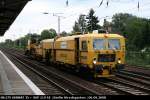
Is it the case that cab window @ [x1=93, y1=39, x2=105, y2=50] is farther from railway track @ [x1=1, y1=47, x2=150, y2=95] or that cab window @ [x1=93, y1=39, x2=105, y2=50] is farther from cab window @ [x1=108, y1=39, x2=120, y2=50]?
railway track @ [x1=1, y1=47, x2=150, y2=95]

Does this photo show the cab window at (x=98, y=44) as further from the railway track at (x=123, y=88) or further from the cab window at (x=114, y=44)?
the railway track at (x=123, y=88)

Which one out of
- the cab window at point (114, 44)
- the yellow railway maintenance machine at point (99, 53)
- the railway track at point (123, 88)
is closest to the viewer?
the railway track at point (123, 88)

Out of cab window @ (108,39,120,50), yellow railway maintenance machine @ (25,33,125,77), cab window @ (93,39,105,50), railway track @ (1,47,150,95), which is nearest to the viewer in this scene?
railway track @ (1,47,150,95)

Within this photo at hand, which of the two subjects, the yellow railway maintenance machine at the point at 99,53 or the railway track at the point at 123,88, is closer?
the railway track at the point at 123,88

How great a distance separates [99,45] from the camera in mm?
23594

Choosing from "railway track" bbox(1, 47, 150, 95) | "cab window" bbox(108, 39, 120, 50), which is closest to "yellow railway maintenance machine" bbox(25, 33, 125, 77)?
"cab window" bbox(108, 39, 120, 50)

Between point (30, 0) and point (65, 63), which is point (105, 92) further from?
point (65, 63)

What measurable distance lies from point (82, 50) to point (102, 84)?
10.8ft

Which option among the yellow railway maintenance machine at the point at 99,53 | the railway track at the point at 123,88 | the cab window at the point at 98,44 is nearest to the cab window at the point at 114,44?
the yellow railway maintenance machine at the point at 99,53

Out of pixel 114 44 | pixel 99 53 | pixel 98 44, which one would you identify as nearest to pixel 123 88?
pixel 99 53

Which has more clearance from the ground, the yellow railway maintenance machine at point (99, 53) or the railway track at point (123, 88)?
the yellow railway maintenance machine at point (99, 53)

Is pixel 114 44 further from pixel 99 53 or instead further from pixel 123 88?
pixel 123 88

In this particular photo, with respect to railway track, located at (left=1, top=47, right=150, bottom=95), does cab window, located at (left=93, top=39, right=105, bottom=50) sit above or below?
above

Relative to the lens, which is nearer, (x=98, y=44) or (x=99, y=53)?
(x=99, y=53)
